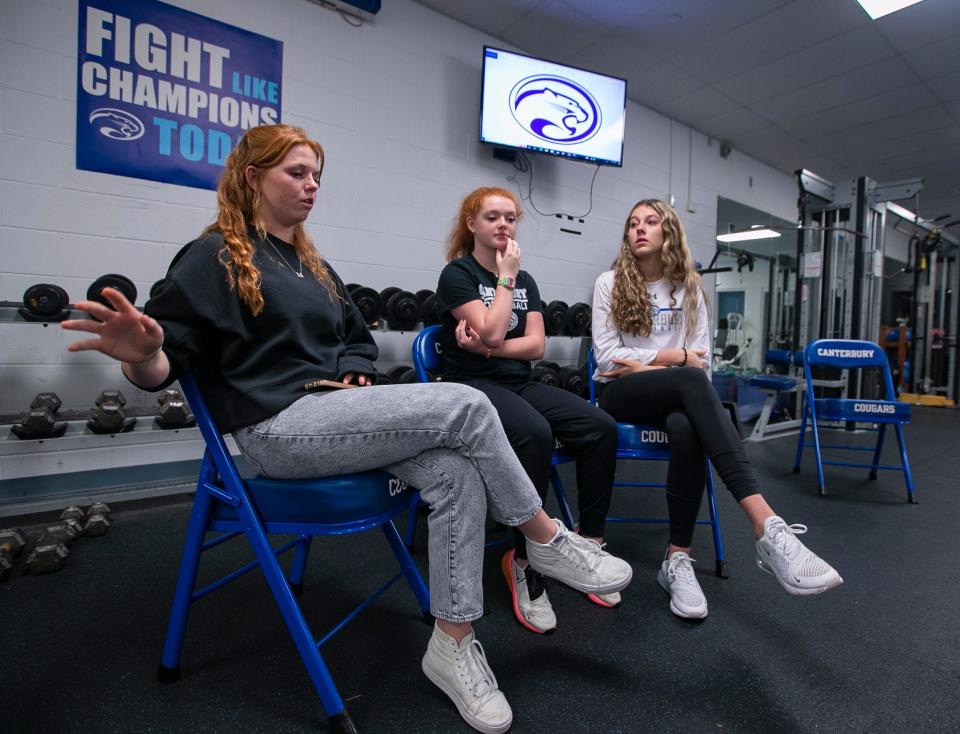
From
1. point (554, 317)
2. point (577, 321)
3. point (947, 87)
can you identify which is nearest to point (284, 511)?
point (554, 317)

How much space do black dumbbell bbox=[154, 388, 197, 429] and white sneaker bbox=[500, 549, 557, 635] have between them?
1.56 metres

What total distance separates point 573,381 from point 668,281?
136 centimetres

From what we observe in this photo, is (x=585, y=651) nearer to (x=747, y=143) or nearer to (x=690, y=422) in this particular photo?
(x=690, y=422)

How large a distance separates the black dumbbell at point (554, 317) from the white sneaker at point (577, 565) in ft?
8.04

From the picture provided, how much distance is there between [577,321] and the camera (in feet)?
12.2

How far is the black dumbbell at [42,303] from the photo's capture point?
1984 mm

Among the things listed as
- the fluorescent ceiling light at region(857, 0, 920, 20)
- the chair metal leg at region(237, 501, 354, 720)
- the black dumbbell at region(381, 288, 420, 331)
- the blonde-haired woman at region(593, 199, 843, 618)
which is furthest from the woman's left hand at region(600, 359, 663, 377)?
the fluorescent ceiling light at region(857, 0, 920, 20)

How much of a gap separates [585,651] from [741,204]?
586 cm

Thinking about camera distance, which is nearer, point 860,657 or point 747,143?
point 860,657

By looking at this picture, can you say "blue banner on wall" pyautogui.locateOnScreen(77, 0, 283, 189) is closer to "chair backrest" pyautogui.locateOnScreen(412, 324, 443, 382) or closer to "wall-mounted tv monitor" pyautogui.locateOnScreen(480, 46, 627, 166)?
"wall-mounted tv monitor" pyautogui.locateOnScreen(480, 46, 627, 166)

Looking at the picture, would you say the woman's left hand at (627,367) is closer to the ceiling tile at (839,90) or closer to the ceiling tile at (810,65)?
the ceiling tile at (810,65)

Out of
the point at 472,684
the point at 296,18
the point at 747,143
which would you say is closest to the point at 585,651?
the point at 472,684

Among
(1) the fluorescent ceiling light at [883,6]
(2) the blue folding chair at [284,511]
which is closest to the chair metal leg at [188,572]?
(2) the blue folding chair at [284,511]

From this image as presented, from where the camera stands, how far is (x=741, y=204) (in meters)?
5.88
